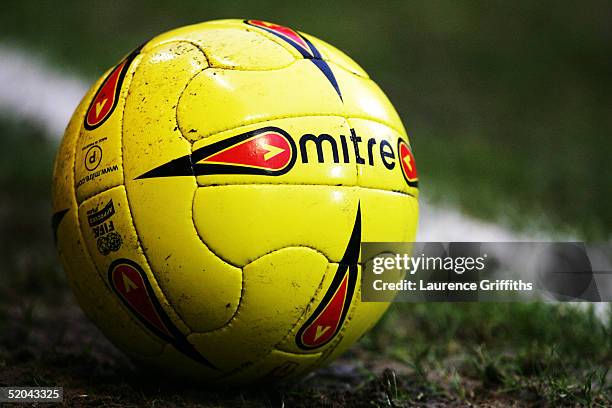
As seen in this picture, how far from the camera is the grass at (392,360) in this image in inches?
103

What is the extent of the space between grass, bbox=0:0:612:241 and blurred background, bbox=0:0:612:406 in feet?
0.08

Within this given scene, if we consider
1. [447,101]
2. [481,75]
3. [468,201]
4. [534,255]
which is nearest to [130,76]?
[534,255]

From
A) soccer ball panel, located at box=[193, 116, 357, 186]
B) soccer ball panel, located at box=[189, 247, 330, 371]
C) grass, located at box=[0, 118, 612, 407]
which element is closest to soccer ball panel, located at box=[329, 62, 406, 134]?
soccer ball panel, located at box=[193, 116, 357, 186]

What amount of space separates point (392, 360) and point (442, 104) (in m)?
5.21

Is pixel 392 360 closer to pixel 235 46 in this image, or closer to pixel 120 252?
pixel 120 252

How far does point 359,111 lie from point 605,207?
359 cm

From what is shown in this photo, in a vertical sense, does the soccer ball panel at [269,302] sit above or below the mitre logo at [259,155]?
below

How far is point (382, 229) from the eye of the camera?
2455 millimetres

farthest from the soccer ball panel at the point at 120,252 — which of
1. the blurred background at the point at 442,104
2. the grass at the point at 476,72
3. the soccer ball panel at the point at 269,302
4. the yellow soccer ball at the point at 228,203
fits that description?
the grass at the point at 476,72

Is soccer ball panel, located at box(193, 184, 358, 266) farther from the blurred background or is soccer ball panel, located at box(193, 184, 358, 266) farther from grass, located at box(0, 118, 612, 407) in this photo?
the blurred background

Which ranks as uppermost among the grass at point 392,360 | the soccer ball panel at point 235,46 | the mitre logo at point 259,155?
the soccer ball panel at point 235,46

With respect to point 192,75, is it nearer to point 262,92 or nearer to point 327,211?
point 262,92

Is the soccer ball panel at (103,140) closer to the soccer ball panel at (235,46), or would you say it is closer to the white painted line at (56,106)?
the soccer ball panel at (235,46)

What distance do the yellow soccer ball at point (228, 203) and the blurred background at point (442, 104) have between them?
0.82m
